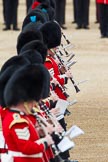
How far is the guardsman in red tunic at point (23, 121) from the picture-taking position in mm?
6145

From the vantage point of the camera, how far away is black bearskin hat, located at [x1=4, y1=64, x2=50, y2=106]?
622cm

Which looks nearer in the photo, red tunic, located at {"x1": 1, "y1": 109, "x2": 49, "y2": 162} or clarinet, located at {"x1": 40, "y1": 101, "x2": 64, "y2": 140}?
red tunic, located at {"x1": 1, "y1": 109, "x2": 49, "y2": 162}

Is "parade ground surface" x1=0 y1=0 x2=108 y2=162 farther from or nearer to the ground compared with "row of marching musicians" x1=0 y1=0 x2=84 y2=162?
nearer to the ground

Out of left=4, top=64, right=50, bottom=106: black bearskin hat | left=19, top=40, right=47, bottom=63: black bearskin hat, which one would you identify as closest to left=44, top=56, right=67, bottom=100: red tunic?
left=19, top=40, right=47, bottom=63: black bearskin hat

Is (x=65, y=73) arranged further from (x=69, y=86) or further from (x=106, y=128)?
(x=69, y=86)

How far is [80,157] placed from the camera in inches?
372

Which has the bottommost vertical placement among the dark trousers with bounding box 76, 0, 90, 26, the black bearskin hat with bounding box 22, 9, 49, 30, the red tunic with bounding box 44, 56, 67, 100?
the dark trousers with bounding box 76, 0, 90, 26

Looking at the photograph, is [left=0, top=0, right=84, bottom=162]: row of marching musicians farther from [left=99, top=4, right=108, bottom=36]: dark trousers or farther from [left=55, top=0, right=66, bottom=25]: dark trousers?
[left=55, top=0, right=66, bottom=25]: dark trousers

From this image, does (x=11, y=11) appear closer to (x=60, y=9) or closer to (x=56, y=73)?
(x=60, y=9)

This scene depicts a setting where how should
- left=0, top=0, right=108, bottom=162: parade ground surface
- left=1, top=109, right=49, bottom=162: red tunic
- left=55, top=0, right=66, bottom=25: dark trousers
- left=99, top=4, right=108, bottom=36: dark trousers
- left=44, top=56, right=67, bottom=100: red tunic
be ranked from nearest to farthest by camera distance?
left=1, top=109, right=49, bottom=162: red tunic
left=44, top=56, right=67, bottom=100: red tunic
left=0, top=0, right=108, bottom=162: parade ground surface
left=99, top=4, right=108, bottom=36: dark trousers
left=55, top=0, right=66, bottom=25: dark trousers

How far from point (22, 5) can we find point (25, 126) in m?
22.2

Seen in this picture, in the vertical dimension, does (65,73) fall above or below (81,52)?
above

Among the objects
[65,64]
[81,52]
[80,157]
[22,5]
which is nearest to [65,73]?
[65,64]

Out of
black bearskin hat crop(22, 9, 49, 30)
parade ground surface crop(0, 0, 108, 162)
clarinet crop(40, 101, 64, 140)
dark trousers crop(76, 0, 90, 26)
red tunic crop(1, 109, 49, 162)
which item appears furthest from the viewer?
dark trousers crop(76, 0, 90, 26)
